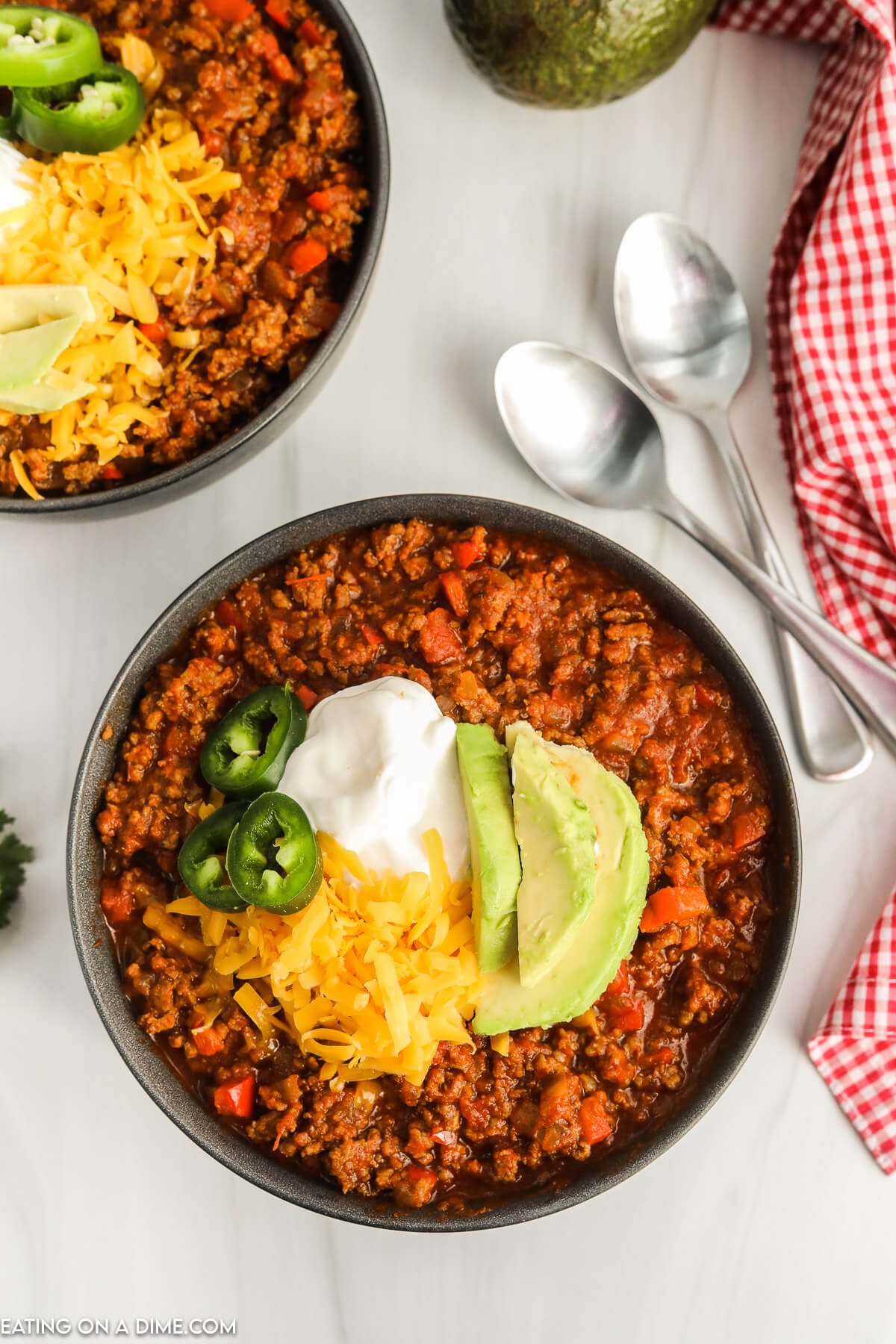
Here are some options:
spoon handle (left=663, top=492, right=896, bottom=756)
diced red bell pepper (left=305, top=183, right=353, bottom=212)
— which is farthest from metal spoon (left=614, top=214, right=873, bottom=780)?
diced red bell pepper (left=305, top=183, right=353, bottom=212)

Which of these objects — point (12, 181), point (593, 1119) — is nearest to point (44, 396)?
point (12, 181)

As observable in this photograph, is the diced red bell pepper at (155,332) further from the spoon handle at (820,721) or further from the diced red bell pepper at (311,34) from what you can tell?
the spoon handle at (820,721)

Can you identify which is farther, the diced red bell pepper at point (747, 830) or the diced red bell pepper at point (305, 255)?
the diced red bell pepper at point (305, 255)

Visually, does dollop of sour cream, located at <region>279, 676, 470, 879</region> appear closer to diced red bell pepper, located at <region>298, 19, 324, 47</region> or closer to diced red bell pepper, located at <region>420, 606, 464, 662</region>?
diced red bell pepper, located at <region>420, 606, 464, 662</region>

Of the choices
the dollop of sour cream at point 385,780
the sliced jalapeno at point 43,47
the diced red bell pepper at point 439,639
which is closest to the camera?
the dollop of sour cream at point 385,780

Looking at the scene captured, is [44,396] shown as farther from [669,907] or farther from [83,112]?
[669,907]

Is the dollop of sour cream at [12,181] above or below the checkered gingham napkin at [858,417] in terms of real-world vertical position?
above

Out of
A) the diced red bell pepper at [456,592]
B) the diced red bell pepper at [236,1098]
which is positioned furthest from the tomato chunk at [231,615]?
the diced red bell pepper at [236,1098]
